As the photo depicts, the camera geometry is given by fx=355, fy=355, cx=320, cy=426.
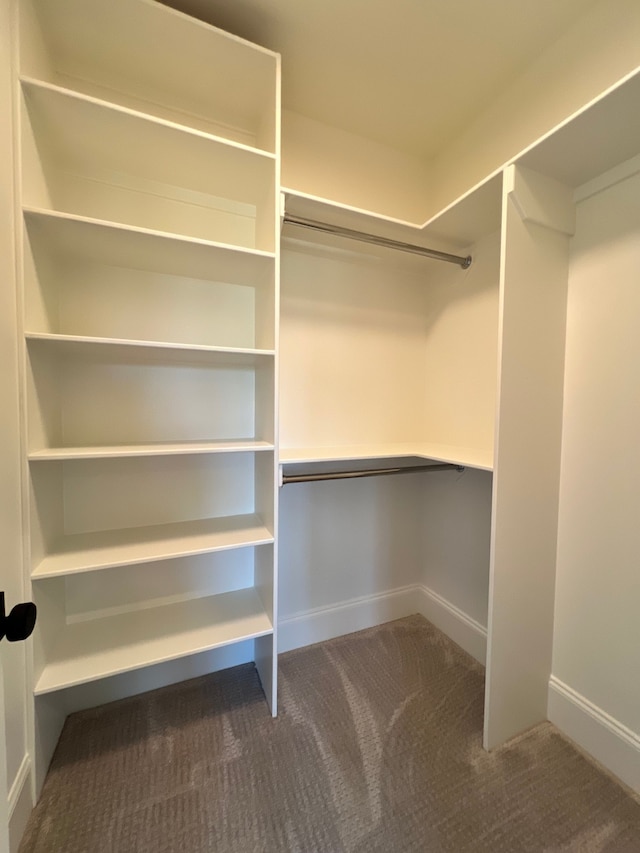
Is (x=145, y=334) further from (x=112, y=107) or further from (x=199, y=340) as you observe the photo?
(x=112, y=107)

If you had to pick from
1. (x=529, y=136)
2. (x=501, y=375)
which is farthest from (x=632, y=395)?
(x=529, y=136)

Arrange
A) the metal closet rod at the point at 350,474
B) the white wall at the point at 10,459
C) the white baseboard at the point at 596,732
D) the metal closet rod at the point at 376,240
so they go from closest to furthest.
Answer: the white wall at the point at 10,459 < the white baseboard at the point at 596,732 < the metal closet rod at the point at 376,240 < the metal closet rod at the point at 350,474

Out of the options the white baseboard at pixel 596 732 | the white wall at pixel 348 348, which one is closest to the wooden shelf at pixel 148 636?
the white wall at pixel 348 348

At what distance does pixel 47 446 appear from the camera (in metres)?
Result: 1.30

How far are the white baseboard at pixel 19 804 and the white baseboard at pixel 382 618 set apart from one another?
1.05 meters

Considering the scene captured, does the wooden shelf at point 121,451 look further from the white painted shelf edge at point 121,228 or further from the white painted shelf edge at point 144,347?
the white painted shelf edge at point 121,228

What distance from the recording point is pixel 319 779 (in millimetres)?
1268

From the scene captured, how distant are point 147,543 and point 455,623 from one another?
169 cm

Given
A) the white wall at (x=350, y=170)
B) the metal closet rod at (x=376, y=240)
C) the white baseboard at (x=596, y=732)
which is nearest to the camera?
the white baseboard at (x=596, y=732)

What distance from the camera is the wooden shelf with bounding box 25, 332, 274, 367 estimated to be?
116cm

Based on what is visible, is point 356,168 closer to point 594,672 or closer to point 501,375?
point 501,375

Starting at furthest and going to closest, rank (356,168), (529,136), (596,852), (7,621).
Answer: (356,168), (529,136), (596,852), (7,621)

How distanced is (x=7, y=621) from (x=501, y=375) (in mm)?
1516

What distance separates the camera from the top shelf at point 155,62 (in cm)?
115
